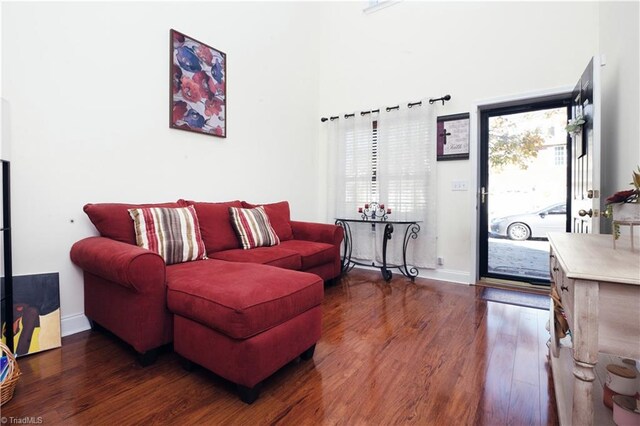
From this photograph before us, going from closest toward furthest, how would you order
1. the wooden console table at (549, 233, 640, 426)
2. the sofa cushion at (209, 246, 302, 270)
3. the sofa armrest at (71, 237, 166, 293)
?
the wooden console table at (549, 233, 640, 426), the sofa armrest at (71, 237, 166, 293), the sofa cushion at (209, 246, 302, 270)

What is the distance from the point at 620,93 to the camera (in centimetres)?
209

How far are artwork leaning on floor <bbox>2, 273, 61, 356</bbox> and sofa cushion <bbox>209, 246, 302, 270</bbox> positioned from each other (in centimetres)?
98

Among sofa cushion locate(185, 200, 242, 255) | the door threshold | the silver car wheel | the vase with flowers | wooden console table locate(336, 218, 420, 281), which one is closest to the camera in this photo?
the vase with flowers

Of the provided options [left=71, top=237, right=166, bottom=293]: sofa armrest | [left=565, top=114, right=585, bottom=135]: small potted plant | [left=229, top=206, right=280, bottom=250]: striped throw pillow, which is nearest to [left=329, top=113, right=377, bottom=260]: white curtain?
[left=229, top=206, right=280, bottom=250]: striped throw pillow

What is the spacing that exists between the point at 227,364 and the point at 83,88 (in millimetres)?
2089

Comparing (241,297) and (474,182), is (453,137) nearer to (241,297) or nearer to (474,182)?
(474,182)

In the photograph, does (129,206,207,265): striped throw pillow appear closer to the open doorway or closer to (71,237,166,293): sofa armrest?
(71,237,166,293): sofa armrest

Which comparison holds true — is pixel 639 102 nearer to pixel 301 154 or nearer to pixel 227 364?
pixel 227 364

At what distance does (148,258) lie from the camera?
1507 millimetres

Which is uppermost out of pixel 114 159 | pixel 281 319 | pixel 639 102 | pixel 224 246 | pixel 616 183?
pixel 639 102

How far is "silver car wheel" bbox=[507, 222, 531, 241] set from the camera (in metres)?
3.48

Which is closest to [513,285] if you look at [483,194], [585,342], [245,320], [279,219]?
[483,194]

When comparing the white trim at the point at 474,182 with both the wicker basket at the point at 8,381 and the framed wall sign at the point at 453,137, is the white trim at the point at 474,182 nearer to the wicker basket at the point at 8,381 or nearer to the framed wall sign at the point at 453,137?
the framed wall sign at the point at 453,137

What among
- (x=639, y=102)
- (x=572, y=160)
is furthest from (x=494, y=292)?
(x=639, y=102)
